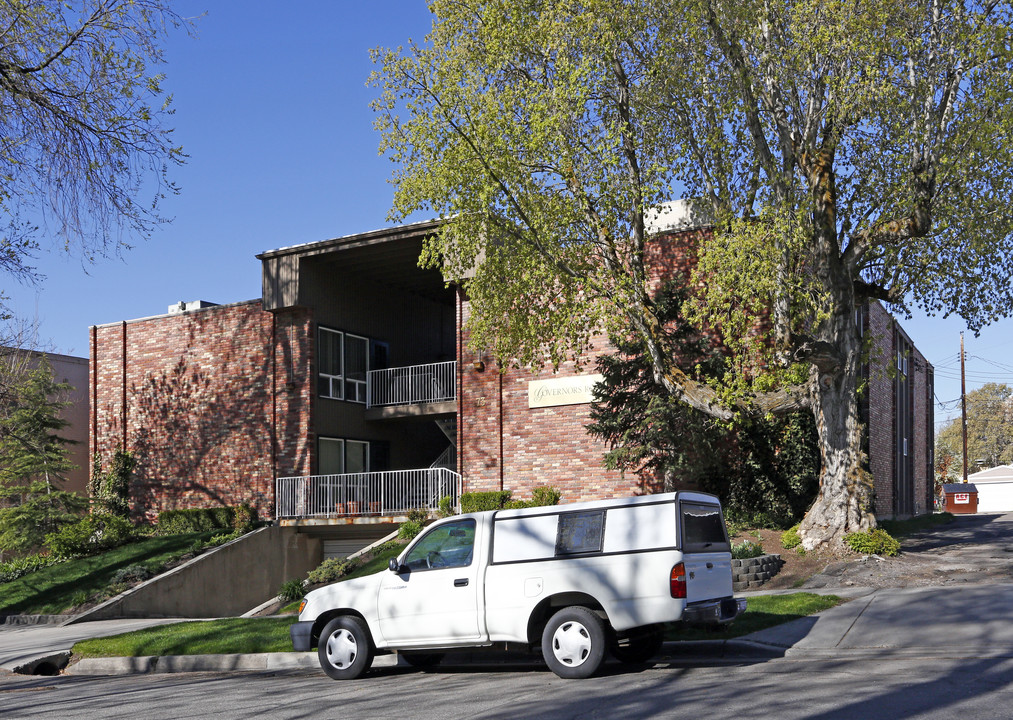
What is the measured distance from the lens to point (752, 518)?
2172 centimetres

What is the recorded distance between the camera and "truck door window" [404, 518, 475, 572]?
33.2 ft

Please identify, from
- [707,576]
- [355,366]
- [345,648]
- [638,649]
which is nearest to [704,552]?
[707,576]

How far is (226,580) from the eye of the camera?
25266mm

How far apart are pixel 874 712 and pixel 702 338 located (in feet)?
49.5

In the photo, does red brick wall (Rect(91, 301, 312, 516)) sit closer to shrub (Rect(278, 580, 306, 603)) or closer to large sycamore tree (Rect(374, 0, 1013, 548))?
shrub (Rect(278, 580, 306, 603))

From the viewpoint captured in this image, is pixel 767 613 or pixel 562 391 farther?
pixel 562 391

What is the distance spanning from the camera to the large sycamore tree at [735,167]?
53.4 feet

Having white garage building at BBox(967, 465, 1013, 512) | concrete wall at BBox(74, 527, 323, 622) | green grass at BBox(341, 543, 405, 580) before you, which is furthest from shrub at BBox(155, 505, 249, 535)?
white garage building at BBox(967, 465, 1013, 512)

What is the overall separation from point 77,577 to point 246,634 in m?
12.5

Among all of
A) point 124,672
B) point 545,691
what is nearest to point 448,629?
point 545,691

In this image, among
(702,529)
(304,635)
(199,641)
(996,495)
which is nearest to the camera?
(702,529)

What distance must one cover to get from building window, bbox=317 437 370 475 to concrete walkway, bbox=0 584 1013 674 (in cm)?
1503

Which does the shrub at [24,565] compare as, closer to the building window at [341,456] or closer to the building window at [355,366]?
the building window at [341,456]

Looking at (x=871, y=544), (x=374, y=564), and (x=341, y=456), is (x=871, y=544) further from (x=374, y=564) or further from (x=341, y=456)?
(x=341, y=456)
